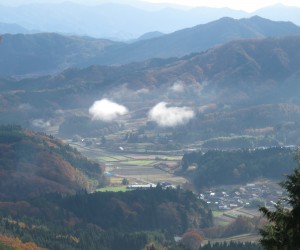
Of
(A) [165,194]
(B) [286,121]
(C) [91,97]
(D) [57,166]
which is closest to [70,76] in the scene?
(C) [91,97]

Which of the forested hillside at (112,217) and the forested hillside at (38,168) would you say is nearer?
the forested hillside at (112,217)

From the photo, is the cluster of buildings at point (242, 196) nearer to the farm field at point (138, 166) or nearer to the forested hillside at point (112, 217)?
the forested hillside at point (112, 217)

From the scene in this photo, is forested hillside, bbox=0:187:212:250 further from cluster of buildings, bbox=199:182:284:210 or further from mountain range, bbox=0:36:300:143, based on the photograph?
mountain range, bbox=0:36:300:143

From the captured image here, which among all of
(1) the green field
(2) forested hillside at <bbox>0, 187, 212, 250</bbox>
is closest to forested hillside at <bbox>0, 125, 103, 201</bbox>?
(1) the green field

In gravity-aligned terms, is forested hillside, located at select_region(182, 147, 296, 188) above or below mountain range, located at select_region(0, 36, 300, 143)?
below

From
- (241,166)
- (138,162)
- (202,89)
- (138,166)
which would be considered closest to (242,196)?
(241,166)

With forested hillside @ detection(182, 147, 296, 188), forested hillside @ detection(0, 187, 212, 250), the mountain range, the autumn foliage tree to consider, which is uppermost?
the mountain range

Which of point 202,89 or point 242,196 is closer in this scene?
point 242,196

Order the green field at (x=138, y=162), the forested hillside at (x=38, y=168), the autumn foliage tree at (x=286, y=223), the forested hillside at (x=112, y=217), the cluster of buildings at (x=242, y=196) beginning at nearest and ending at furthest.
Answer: the autumn foliage tree at (x=286, y=223) → the forested hillside at (x=112, y=217) → the cluster of buildings at (x=242, y=196) → the forested hillside at (x=38, y=168) → the green field at (x=138, y=162)

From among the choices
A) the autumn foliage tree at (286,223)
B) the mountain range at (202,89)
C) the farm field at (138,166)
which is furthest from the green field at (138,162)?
the autumn foliage tree at (286,223)

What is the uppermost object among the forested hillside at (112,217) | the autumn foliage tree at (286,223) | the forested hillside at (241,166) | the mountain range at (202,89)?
the mountain range at (202,89)

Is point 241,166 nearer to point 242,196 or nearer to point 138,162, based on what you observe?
point 242,196

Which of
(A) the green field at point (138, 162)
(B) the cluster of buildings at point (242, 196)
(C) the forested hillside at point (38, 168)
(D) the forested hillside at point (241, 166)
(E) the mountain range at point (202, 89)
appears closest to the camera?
(B) the cluster of buildings at point (242, 196)
